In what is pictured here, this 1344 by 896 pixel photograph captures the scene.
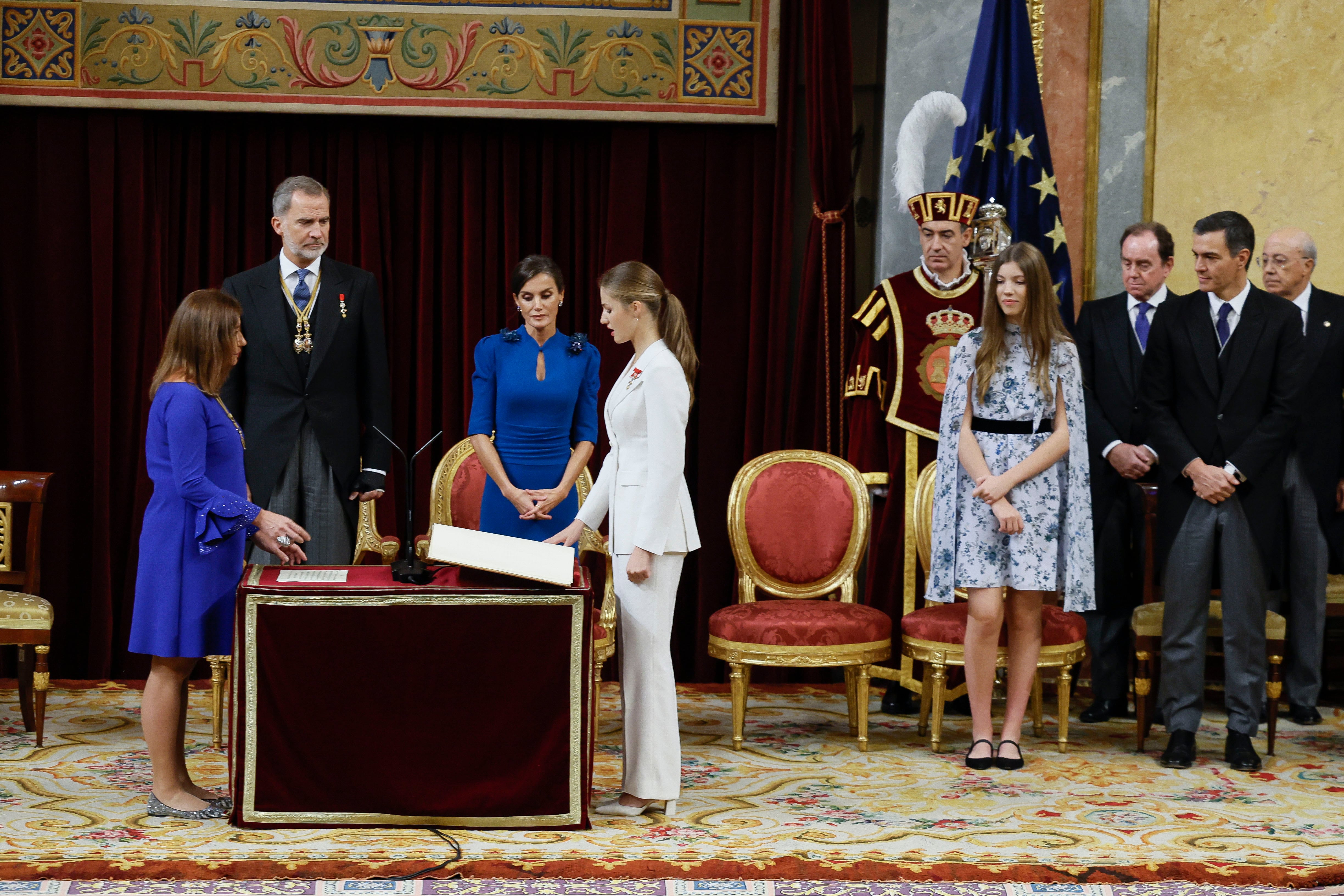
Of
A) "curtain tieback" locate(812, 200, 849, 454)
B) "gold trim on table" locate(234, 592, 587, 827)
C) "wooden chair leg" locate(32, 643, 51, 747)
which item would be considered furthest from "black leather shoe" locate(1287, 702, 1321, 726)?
"wooden chair leg" locate(32, 643, 51, 747)

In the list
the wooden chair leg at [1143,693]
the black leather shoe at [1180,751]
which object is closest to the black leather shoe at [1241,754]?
the black leather shoe at [1180,751]

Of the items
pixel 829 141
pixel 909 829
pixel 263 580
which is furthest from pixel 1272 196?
pixel 263 580

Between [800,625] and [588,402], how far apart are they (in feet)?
3.29

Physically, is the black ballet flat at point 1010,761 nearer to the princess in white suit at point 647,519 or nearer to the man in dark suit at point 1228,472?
the man in dark suit at point 1228,472

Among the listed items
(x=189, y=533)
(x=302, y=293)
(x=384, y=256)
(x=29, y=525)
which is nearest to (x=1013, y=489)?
(x=302, y=293)

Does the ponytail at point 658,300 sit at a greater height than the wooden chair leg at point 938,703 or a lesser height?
greater

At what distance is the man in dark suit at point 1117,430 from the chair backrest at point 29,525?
3690 millimetres

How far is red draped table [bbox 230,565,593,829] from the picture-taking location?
10.5 ft

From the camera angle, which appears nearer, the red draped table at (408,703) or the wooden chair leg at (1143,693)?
the red draped table at (408,703)

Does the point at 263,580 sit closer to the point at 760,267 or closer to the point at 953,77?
the point at 760,267

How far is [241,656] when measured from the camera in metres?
3.17

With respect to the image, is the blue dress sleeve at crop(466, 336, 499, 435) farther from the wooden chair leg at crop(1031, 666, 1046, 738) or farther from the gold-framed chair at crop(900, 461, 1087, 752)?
the wooden chair leg at crop(1031, 666, 1046, 738)

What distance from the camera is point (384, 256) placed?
5.57 metres

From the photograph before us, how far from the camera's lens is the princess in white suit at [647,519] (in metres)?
3.36
